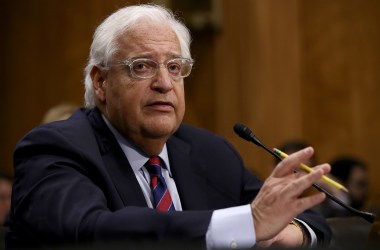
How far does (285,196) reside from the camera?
1946mm

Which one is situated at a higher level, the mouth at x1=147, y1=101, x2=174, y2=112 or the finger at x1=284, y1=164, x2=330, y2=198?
the mouth at x1=147, y1=101, x2=174, y2=112

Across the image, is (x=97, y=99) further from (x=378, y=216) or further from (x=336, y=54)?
(x=336, y=54)

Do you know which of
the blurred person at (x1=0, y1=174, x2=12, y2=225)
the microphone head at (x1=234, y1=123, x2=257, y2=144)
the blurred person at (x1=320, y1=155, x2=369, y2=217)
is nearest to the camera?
the microphone head at (x1=234, y1=123, x2=257, y2=144)

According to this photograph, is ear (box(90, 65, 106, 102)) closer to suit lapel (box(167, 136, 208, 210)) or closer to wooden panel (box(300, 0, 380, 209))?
suit lapel (box(167, 136, 208, 210))

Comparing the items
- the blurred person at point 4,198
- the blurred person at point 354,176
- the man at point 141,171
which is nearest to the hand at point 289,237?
the man at point 141,171

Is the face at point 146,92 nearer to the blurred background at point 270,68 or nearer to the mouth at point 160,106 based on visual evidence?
the mouth at point 160,106

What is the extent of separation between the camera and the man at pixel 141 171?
2074 mm

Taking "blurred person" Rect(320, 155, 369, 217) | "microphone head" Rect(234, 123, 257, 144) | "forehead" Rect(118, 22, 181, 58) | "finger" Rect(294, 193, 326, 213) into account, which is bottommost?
"blurred person" Rect(320, 155, 369, 217)

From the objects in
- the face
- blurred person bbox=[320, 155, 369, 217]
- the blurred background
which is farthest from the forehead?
the blurred background

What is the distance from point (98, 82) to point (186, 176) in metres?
0.47

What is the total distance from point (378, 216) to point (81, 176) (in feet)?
3.07

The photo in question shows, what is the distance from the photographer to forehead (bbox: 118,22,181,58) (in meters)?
2.60

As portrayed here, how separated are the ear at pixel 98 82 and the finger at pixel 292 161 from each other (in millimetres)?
975

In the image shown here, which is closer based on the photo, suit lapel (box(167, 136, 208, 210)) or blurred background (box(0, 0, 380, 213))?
suit lapel (box(167, 136, 208, 210))
